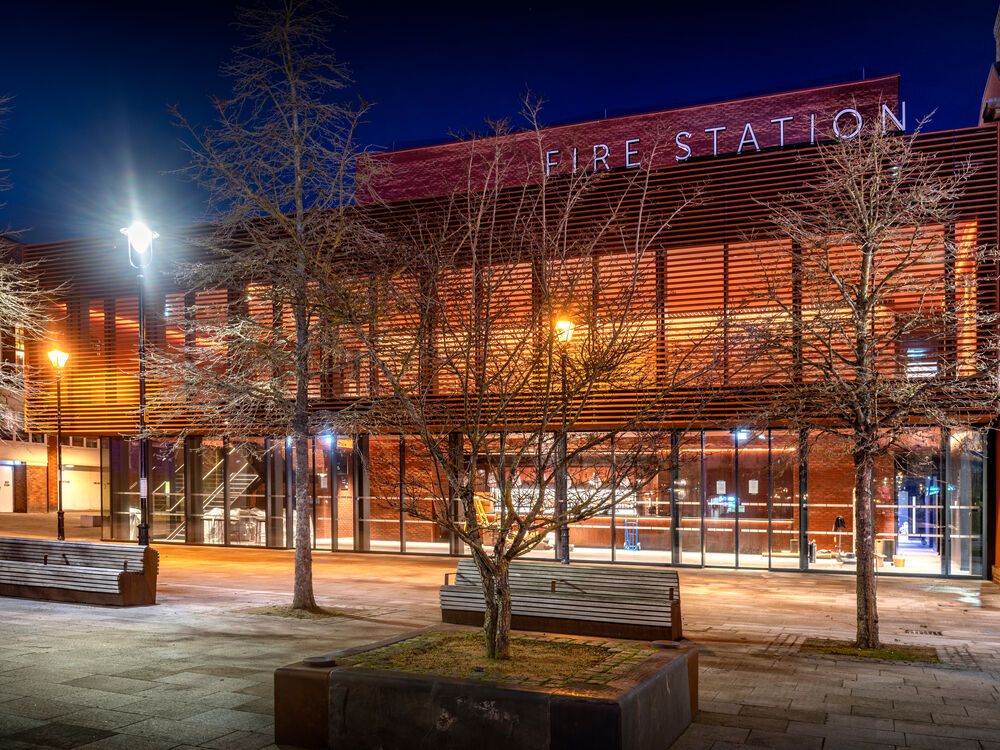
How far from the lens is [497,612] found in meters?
8.68

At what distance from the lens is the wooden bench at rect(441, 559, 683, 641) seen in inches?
526

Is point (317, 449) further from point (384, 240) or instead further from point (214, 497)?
point (384, 240)

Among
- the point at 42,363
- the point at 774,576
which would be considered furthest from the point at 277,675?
the point at 42,363

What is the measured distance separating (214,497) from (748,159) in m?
20.1

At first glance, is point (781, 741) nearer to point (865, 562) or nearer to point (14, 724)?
point (865, 562)

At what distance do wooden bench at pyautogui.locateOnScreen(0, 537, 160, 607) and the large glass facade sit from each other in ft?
12.5

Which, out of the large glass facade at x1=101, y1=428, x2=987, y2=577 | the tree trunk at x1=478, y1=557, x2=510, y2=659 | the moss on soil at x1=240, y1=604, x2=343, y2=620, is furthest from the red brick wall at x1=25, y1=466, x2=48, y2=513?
the tree trunk at x1=478, y1=557, x2=510, y2=659

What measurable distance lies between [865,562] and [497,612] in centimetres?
727

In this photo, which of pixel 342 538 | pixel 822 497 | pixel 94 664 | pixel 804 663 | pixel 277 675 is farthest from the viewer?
pixel 342 538

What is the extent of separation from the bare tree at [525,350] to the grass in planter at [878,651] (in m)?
3.73

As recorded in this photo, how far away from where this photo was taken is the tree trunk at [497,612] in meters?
8.62

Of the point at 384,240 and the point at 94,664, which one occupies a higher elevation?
the point at 384,240

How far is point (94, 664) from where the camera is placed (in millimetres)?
11430

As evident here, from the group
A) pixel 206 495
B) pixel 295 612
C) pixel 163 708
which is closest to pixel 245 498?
pixel 206 495
